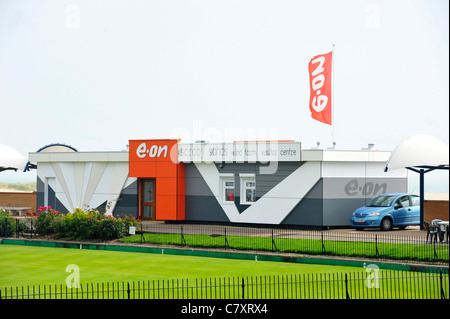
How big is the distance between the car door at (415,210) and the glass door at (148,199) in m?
12.2

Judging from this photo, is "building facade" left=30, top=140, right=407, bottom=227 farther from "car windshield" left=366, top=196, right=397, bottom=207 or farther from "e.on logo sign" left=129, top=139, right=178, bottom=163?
"car windshield" left=366, top=196, right=397, bottom=207

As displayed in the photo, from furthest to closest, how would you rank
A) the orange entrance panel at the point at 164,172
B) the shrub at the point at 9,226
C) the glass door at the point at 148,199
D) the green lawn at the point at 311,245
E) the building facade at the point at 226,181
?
the glass door at the point at 148,199, the orange entrance panel at the point at 164,172, the building facade at the point at 226,181, the shrub at the point at 9,226, the green lawn at the point at 311,245

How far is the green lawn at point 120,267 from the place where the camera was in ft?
64.5

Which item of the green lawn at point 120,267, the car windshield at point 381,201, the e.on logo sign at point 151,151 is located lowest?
the green lawn at point 120,267

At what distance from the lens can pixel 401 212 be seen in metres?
29.0

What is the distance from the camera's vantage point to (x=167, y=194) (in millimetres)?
32969

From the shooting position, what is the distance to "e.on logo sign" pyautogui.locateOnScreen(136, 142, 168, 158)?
3306 cm

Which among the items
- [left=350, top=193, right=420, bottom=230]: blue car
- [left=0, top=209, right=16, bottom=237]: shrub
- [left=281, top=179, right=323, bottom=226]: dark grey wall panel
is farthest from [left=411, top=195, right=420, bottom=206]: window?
[left=0, top=209, right=16, bottom=237]: shrub

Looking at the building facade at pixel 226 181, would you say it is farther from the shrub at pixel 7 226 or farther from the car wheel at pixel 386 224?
the shrub at pixel 7 226

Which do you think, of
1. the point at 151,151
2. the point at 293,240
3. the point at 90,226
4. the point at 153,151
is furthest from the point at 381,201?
the point at 90,226

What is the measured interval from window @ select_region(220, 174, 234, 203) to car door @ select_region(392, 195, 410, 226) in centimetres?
746

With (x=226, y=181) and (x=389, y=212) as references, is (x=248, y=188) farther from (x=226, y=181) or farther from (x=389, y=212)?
(x=389, y=212)

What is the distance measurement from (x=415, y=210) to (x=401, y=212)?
812 mm

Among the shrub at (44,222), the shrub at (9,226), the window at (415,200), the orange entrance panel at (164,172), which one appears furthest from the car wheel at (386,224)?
the shrub at (9,226)
